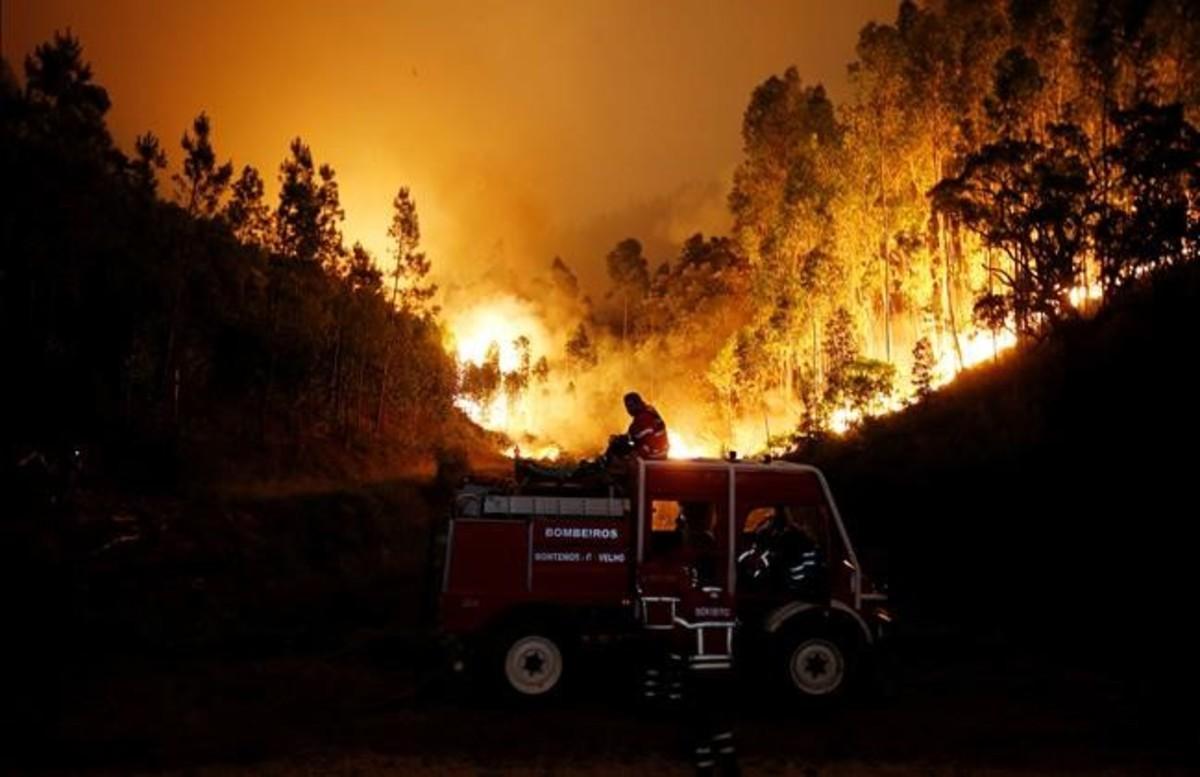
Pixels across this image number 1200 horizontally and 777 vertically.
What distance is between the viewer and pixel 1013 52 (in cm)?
3052

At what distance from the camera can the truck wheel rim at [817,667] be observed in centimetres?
977

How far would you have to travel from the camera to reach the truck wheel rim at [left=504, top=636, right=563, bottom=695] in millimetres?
9688

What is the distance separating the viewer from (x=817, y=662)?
9859 millimetres

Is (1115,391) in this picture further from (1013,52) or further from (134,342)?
(134,342)

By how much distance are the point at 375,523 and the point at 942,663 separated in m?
20.2

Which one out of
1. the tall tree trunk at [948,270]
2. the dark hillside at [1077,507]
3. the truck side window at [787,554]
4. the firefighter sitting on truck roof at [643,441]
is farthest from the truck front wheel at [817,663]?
the tall tree trunk at [948,270]

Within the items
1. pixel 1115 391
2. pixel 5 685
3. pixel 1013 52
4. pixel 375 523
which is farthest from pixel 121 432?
pixel 1013 52

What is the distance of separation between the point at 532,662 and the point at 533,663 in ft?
0.05

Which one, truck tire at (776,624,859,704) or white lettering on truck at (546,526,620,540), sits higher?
white lettering on truck at (546,526,620,540)

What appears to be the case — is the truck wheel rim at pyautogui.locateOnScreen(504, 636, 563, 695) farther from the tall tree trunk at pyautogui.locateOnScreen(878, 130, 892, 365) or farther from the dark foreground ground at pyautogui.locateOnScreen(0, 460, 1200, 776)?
the tall tree trunk at pyautogui.locateOnScreen(878, 130, 892, 365)

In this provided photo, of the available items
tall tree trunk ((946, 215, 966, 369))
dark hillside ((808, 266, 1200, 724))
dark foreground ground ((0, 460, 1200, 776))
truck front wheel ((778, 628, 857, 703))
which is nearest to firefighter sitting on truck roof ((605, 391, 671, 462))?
dark foreground ground ((0, 460, 1200, 776))

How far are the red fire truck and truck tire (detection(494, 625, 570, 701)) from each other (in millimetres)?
11

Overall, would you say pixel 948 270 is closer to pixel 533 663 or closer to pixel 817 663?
pixel 817 663

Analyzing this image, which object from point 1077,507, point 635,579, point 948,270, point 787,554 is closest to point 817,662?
point 787,554
